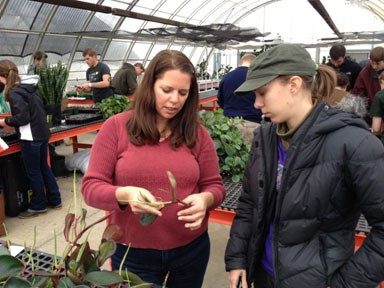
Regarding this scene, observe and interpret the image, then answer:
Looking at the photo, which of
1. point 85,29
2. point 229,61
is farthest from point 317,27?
point 85,29

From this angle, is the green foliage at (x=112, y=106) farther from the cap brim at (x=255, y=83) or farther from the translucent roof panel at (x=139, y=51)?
the translucent roof panel at (x=139, y=51)

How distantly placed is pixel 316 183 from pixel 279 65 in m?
0.37

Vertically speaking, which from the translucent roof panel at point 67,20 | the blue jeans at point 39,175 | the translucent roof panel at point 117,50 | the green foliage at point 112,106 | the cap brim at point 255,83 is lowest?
the blue jeans at point 39,175

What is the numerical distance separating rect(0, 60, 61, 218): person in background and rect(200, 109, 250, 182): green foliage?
182cm

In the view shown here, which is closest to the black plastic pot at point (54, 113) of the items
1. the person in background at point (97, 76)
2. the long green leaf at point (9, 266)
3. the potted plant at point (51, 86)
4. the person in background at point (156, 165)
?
the potted plant at point (51, 86)

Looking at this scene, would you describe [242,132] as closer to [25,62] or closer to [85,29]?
[25,62]

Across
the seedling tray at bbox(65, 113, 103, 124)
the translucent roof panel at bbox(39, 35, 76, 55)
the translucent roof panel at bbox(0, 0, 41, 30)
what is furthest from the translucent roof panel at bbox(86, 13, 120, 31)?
the seedling tray at bbox(65, 113, 103, 124)

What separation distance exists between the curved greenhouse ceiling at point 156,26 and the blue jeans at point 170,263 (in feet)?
23.4

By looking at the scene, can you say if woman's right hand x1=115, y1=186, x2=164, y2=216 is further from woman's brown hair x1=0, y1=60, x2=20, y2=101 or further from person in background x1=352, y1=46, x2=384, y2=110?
person in background x1=352, y1=46, x2=384, y2=110

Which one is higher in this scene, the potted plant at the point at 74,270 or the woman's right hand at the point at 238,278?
the potted plant at the point at 74,270

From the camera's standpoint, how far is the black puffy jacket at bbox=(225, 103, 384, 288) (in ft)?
3.52

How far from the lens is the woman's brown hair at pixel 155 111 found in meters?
1.37

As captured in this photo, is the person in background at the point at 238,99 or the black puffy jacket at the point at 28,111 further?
the person in background at the point at 238,99

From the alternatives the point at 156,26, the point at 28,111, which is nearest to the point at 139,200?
the point at 28,111
